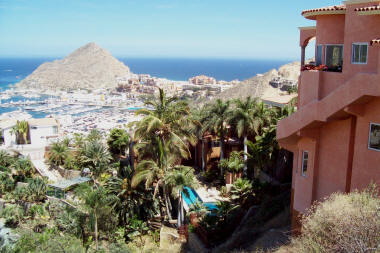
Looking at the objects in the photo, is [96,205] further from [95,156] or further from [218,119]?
[95,156]

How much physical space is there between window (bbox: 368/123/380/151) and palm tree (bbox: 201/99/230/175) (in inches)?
583

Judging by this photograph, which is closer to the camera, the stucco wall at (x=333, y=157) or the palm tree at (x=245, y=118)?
the stucco wall at (x=333, y=157)

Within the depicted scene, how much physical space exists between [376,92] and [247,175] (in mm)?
16111

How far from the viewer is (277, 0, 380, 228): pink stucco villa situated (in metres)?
8.78

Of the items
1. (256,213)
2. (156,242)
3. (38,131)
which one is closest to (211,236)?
(256,213)

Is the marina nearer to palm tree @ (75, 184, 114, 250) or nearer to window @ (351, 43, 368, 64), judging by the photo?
palm tree @ (75, 184, 114, 250)

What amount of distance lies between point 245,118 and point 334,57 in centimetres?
1263

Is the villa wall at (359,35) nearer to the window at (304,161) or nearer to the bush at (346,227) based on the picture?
the window at (304,161)

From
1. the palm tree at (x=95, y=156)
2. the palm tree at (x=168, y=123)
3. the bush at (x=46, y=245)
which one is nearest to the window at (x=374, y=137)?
the bush at (x=46, y=245)

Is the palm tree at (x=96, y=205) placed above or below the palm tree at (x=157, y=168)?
A: below

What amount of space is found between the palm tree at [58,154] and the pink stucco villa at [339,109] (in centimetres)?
2700

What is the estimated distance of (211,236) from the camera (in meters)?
16.4

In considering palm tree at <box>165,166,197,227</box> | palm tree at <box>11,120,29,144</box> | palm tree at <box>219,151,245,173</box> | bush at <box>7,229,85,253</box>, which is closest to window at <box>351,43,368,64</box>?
palm tree at <box>165,166,197,227</box>

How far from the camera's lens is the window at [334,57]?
10172mm
